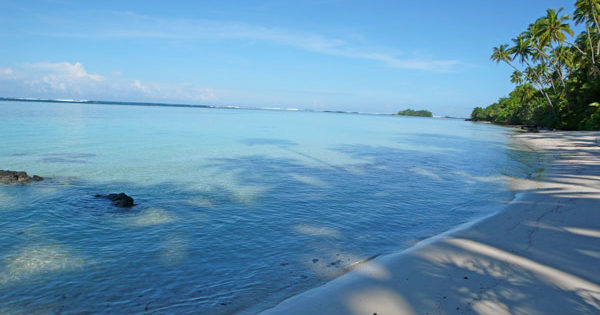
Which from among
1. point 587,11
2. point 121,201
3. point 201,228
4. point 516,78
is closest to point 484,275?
point 201,228

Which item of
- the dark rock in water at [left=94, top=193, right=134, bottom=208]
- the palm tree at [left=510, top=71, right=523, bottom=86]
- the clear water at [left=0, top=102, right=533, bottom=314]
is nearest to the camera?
the clear water at [left=0, top=102, right=533, bottom=314]

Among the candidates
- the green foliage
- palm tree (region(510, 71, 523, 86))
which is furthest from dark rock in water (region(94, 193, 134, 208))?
palm tree (region(510, 71, 523, 86))

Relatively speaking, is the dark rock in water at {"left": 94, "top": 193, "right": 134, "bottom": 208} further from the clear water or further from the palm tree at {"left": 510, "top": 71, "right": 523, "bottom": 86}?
the palm tree at {"left": 510, "top": 71, "right": 523, "bottom": 86}

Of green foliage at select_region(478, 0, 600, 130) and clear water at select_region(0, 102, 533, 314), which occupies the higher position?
green foliage at select_region(478, 0, 600, 130)

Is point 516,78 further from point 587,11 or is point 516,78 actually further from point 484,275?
→ point 484,275

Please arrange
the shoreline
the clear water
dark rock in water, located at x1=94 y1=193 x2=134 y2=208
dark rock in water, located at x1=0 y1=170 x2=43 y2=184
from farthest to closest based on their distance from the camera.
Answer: dark rock in water, located at x1=0 y1=170 x2=43 y2=184, dark rock in water, located at x1=94 y1=193 x2=134 y2=208, the clear water, the shoreline

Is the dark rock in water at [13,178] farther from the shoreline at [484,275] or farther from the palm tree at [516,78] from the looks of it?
the palm tree at [516,78]

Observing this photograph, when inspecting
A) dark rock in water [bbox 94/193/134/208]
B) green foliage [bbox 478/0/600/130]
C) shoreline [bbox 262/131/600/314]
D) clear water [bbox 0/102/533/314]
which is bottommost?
clear water [bbox 0/102/533/314]

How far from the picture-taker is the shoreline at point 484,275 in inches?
157

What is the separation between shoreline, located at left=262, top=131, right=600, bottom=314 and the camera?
3.98 meters

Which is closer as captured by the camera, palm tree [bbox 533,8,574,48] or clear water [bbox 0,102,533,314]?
clear water [bbox 0,102,533,314]

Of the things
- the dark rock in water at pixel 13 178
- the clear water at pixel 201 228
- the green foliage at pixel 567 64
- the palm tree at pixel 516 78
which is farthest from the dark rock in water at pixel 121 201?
the palm tree at pixel 516 78

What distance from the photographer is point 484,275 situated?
4.75m

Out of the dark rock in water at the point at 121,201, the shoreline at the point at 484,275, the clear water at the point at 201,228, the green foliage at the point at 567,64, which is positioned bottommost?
the clear water at the point at 201,228
